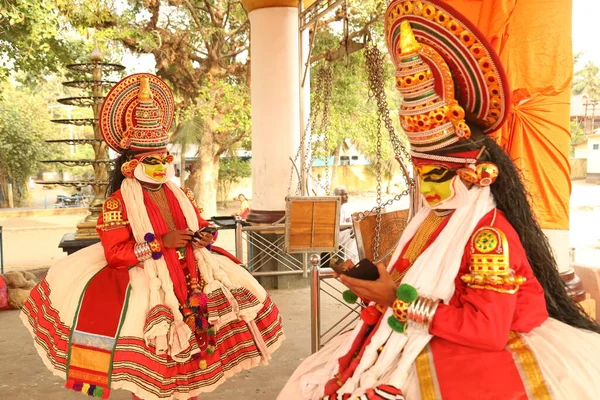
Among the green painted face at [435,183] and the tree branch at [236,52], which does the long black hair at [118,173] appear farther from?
the tree branch at [236,52]

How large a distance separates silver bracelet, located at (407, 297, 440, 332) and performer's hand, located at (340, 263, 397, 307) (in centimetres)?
10

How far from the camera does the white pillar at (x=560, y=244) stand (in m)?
3.64

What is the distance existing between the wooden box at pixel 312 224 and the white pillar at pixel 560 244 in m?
3.13

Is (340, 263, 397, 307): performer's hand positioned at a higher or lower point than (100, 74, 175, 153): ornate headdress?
lower

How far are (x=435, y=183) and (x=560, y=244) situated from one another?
209cm

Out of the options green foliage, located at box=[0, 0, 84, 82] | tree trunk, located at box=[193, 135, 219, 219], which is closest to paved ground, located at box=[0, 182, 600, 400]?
green foliage, located at box=[0, 0, 84, 82]

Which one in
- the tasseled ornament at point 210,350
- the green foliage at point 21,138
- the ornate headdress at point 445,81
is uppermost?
the green foliage at point 21,138

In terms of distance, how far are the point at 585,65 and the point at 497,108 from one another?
1546 inches

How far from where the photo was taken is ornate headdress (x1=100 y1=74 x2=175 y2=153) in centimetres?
388

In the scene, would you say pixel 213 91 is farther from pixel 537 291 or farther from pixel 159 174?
pixel 537 291

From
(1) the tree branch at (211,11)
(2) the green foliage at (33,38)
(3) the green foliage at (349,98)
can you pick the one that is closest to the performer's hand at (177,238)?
(2) the green foliage at (33,38)

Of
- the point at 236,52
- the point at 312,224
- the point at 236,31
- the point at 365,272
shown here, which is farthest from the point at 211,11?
the point at 365,272

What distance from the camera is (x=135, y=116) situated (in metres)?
4.03

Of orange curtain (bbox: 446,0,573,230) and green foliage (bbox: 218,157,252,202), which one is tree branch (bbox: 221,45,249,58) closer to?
green foliage (bbox: 218,157,252,202)
